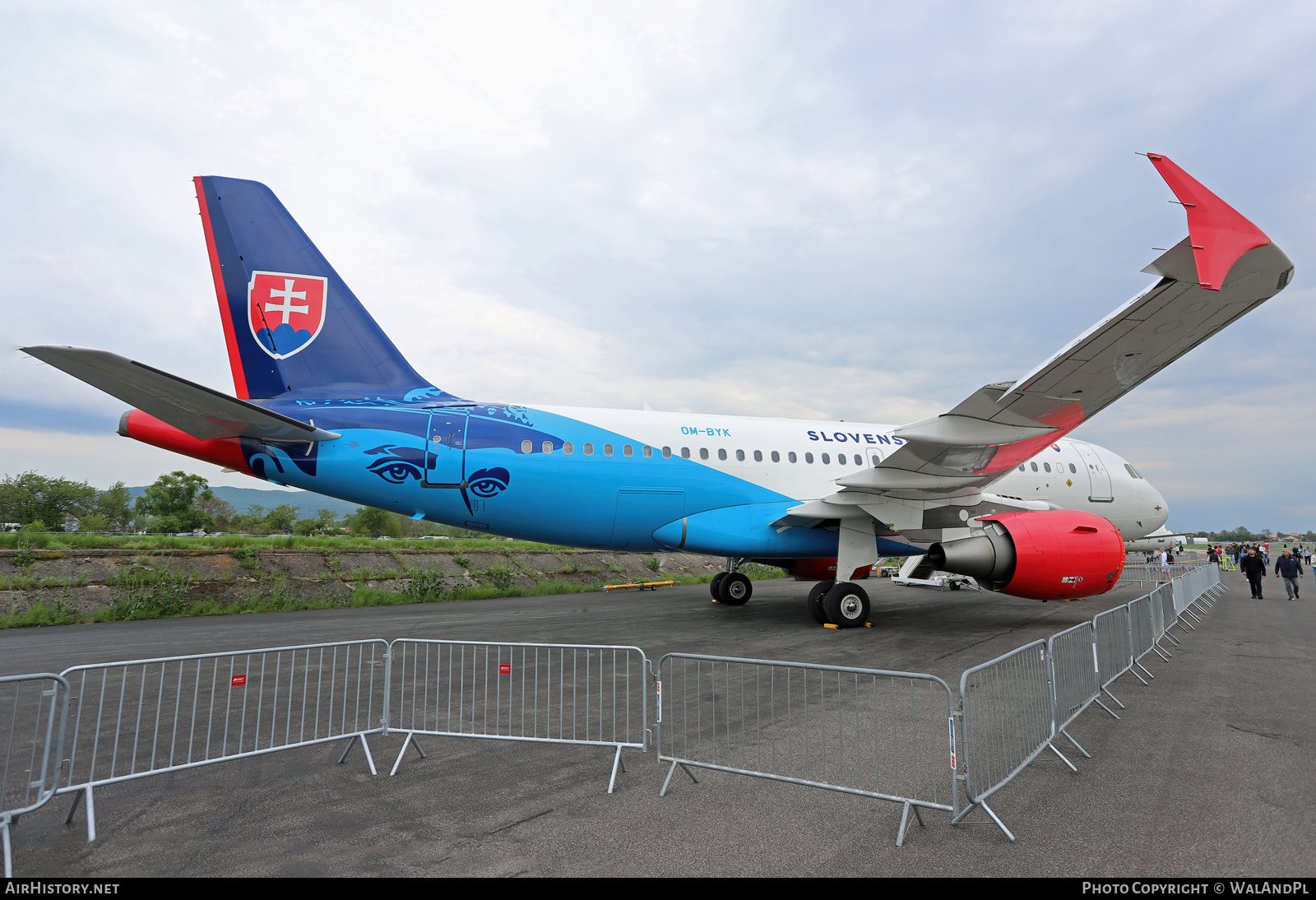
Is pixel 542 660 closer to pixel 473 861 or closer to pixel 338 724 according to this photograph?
pixel 338 724

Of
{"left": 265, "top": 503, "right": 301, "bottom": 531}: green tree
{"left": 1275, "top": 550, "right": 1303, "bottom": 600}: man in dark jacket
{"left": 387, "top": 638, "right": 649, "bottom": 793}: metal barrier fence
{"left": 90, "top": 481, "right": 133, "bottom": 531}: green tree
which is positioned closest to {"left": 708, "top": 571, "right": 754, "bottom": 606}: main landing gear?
{"left": 387, "top": 638, "right": 649, "bottom": 793}: metal barrier fence

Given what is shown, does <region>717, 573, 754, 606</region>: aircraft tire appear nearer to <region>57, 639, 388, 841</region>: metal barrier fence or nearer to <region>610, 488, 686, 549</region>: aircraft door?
<region>610, 488, 686, 549</region>: aircraft door

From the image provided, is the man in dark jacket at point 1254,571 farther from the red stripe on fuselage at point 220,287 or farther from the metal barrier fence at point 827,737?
the red stripe on fuselage at point 220,287

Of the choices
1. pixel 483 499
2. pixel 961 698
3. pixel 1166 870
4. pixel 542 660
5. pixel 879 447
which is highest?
pixel 879 447

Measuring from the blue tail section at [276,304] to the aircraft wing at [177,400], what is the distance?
1.07 meters

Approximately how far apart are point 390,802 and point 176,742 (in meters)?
2.43

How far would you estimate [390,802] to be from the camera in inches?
147

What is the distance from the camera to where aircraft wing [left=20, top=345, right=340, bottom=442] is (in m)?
6.60

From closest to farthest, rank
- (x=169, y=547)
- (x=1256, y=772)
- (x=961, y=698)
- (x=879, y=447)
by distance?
(x=961, y=698) → (x=1256, y=772) → (x=879, y=447) → (x=169, y=547)

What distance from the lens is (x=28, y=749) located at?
4770 millimetres

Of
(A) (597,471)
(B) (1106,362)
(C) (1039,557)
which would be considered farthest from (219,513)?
(B) (1106,362)

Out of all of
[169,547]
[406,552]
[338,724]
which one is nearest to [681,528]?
[338,724]

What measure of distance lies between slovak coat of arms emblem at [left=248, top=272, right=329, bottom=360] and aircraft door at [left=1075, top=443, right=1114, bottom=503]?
53.7ft

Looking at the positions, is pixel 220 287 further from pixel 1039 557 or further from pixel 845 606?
pixel 1039 557
